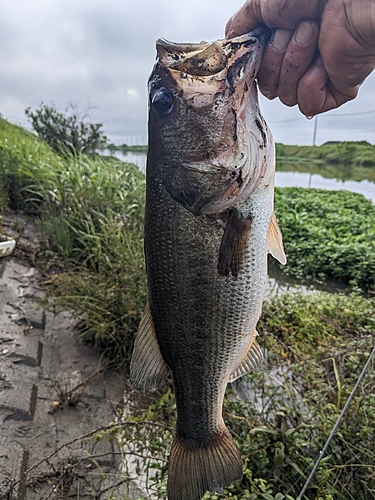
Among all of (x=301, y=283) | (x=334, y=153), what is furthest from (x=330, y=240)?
(x=334, y=153)

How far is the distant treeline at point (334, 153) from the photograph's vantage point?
5194cm

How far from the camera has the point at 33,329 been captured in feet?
14.0

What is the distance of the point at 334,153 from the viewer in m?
56.5

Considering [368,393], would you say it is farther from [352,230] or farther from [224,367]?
[352,230]

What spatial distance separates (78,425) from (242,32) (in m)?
3.02

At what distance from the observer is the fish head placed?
142 centimetres

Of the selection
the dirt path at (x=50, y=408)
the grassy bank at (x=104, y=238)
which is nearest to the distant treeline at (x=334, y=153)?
the grassy bank at (x=104, y=238)

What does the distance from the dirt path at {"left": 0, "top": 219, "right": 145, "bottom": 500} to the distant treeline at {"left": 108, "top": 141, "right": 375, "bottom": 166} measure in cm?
5192

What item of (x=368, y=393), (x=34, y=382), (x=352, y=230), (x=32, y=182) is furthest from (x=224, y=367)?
(x=352, y=230)

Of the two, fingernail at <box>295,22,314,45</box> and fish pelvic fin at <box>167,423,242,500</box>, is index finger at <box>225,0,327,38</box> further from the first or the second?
fish pelvic fin at <box>167,423,242,500</box>

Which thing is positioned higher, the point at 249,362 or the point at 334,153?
the point at 334,153

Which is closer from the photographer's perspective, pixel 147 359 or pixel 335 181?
pixel 147 359

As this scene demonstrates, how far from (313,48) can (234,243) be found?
71cm

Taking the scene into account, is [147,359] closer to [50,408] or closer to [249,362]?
[249,362]
